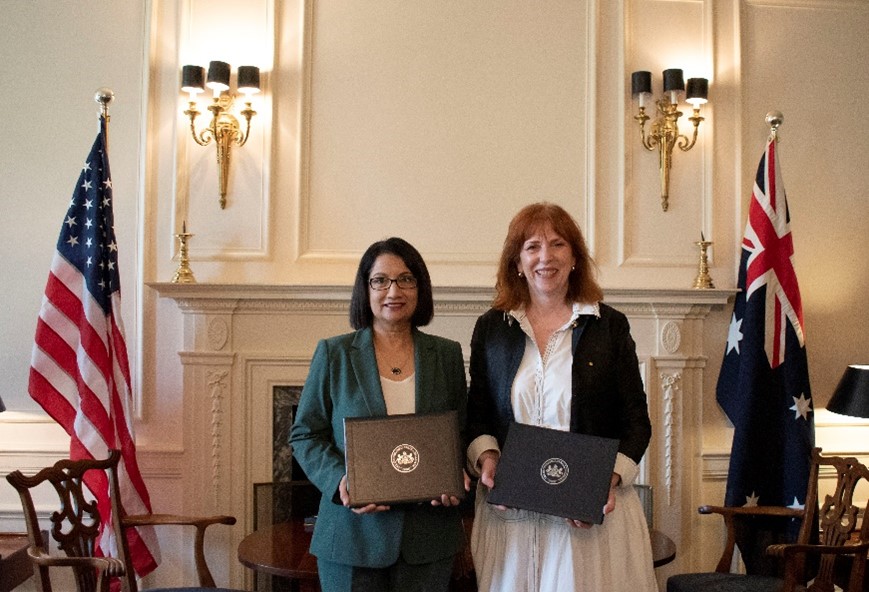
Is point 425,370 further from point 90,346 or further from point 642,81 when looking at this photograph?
point 642,81

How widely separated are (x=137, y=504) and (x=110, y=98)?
5.35 feet

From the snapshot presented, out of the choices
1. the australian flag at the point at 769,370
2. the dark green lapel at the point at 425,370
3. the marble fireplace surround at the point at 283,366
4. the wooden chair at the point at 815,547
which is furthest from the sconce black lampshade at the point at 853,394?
the dark green lapel at the point at 425,370

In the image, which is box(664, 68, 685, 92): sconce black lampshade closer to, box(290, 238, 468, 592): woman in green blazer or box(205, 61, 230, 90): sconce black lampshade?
box(205, 61, 230, 90): sconce black lampshade

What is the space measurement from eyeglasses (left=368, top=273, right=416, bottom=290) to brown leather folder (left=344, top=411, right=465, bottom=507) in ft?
1.13

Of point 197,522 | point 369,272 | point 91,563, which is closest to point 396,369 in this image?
point 369,272

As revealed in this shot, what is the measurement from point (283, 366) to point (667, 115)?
200 centimetres

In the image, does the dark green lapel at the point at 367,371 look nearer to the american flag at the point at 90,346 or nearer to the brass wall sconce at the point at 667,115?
the american flag at the point at 90,346

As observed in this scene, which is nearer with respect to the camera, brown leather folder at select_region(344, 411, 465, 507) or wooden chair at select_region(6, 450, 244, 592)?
brown leather folder at select_region(344, 411, 465, 507)

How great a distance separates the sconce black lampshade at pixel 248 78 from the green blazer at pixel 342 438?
1.83 meters

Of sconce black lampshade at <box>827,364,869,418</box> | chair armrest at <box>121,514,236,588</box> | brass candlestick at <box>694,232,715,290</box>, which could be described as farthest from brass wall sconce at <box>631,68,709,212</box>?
chair armrest at <box>121,514,236,588</box>

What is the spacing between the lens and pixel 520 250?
2.13 meters

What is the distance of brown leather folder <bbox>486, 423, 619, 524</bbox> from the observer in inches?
74.1

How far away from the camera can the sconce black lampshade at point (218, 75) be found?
351 cm

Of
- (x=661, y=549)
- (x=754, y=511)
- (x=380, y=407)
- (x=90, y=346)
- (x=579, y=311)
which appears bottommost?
(x=661, y=549)
